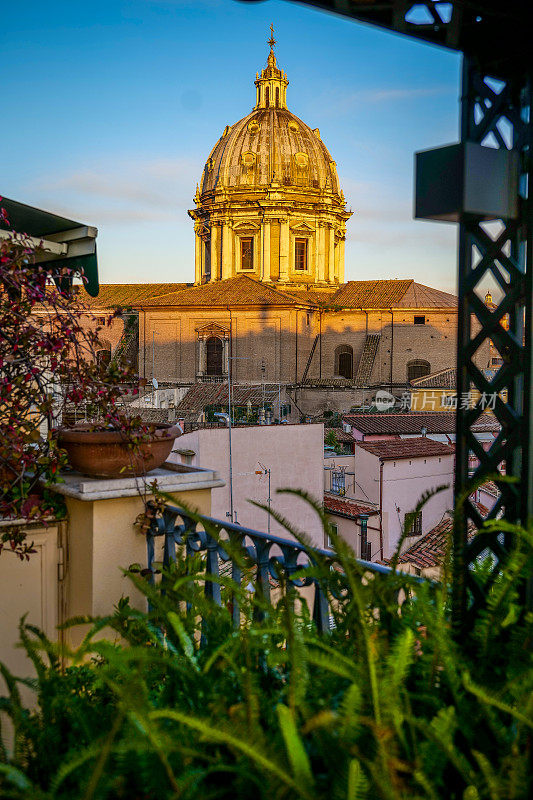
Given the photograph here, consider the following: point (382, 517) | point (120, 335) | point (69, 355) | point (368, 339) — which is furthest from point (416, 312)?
point (69, 355)

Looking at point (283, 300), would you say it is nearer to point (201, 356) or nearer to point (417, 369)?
point (201, 356)

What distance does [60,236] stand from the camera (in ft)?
12.7

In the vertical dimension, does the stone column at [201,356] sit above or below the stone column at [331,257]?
below

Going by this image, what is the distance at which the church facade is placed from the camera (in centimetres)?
3947

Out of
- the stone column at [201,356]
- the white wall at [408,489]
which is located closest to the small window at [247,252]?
the stone column at [201,356]

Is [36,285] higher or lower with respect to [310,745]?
higher

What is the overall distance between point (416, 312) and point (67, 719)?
39563 millimetres

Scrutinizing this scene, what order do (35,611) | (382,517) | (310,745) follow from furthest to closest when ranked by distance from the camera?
(382,517)
(35,611)
(310,745)

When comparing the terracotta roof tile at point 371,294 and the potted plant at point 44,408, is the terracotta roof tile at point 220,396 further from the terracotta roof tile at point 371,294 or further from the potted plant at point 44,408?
the potted plant at point 44,408

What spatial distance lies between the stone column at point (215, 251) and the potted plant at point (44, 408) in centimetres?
4119

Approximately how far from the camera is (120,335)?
1813 inches

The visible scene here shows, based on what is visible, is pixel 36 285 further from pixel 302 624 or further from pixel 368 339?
pixel 368 339

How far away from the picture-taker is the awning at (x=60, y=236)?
12.2 ft

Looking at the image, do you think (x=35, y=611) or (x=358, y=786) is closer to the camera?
(x=358, y=786)
